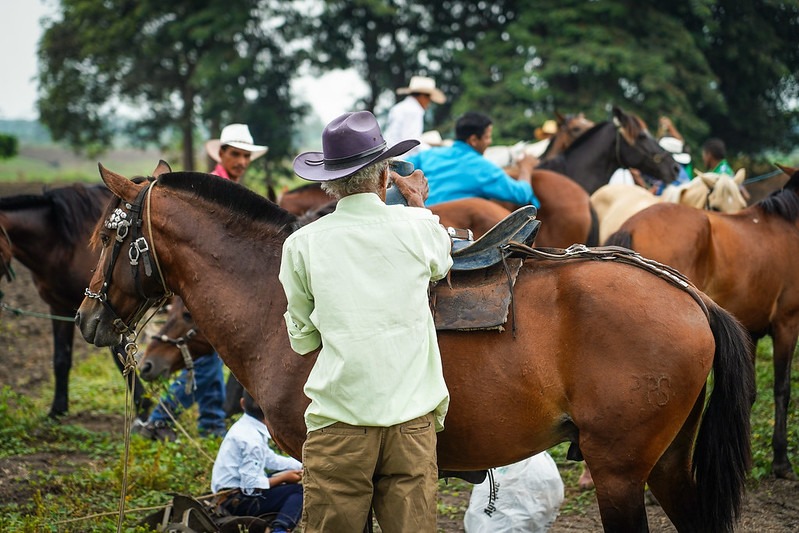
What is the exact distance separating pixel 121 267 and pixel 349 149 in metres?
1.41

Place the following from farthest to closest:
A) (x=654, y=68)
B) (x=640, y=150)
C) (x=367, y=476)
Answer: (x=654, y=68) → (x=640, y=150) → (x=367, y=476)

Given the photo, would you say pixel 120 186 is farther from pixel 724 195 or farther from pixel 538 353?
pixel 724 195

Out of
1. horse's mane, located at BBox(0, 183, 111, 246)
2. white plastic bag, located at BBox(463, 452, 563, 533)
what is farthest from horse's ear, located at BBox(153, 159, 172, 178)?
horse's mane, located at BBox(0, 183, 111, 246)

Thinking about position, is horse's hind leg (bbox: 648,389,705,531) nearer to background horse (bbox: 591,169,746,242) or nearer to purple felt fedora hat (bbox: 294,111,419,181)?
purple felt fedora hat (bbox: 294,111,419,181)

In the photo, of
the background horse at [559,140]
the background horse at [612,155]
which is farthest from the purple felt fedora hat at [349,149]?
the background horse at [559,140]

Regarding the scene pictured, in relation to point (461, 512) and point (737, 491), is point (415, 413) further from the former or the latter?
point (461, 512)

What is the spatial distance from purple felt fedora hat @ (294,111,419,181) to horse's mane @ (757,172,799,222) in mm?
4181

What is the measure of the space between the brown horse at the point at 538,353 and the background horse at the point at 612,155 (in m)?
5.58

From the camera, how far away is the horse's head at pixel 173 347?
5.80 m

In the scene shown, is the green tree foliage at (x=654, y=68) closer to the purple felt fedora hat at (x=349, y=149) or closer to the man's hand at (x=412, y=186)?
the man's hand at (x=412, y=186)

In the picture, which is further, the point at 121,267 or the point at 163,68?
the point at 163,68

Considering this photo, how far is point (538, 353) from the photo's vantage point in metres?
3.16

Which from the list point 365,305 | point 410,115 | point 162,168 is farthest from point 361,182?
point 410,115

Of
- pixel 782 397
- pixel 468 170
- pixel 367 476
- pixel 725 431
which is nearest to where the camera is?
pixel 367 476
